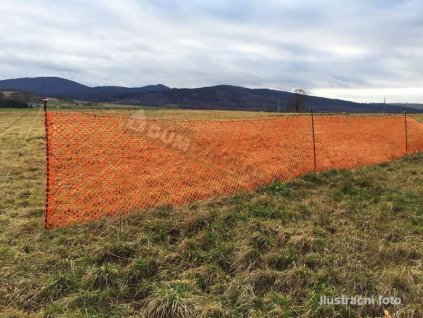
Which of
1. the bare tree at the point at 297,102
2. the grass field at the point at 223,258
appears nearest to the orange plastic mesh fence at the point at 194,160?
the grass field at the point at 223,258

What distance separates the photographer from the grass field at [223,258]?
13.1ft

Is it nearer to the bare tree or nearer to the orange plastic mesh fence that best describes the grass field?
the orange plastic mesh fence

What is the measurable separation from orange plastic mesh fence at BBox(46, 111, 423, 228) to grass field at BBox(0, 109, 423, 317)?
591 mm

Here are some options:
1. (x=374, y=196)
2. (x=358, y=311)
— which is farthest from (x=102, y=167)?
(x=358, y=311)

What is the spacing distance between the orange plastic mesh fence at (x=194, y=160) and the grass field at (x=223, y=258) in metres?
0.59

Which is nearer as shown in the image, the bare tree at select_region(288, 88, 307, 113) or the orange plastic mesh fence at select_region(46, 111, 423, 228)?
the orange plastic mesh fence at select_region(46, 111, 423, 228)

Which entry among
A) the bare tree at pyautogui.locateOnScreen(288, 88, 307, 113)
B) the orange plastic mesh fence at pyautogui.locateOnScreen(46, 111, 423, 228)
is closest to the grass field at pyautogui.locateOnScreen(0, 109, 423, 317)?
the orange plastic mesh fence at pyautogui.locateOnScreen(46, 111, 423, 228)

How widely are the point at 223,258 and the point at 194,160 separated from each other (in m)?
5.02

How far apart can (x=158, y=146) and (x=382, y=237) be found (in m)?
7.53

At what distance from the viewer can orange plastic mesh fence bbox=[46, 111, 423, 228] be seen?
23.6 ft

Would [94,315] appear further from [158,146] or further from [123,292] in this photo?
[158,146]

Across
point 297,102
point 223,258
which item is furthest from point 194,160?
point 297,102

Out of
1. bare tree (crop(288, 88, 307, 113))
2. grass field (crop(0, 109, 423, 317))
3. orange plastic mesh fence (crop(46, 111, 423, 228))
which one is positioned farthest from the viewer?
bare tree (crop(288, 88, 307, 113))

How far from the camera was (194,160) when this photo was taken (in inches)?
387
